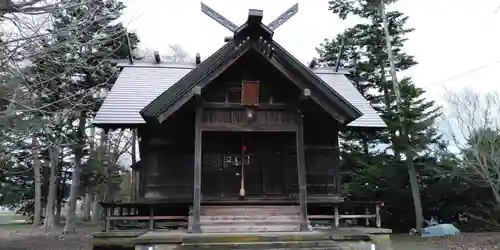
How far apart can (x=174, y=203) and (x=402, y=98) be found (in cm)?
1437

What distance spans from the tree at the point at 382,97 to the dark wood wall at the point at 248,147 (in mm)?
6224

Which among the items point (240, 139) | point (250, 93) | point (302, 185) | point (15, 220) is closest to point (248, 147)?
point (240, 139)

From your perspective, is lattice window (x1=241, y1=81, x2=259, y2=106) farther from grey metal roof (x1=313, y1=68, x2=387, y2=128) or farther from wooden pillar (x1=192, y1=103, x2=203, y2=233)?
grey metal roof (x1=313, y1=68, x2=387, y2=128)

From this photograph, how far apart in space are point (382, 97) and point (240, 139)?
528 inches

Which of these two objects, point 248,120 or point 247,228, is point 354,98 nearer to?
point 248,120

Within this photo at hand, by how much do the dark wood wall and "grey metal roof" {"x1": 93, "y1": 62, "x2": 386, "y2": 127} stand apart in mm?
988

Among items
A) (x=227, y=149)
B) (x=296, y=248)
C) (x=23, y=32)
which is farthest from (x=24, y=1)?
(x=227, y=149)

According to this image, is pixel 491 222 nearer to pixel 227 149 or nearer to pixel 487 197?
pixel 487 197

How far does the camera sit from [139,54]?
2725 cm

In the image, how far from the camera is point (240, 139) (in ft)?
42.4

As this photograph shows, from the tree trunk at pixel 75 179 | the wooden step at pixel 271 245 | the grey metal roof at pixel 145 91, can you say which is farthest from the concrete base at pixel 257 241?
the tree trunk at pixel 75 179

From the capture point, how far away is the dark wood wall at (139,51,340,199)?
1156 centimetres

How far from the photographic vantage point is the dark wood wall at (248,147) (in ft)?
37.9

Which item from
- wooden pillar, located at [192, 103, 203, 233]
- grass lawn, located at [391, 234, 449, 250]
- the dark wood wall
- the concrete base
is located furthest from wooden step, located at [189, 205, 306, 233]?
grass lawn, located at [391, 234, 449, 250]
